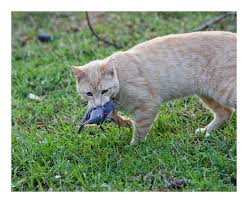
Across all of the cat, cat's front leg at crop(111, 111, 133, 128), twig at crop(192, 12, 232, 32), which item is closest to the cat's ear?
the cat

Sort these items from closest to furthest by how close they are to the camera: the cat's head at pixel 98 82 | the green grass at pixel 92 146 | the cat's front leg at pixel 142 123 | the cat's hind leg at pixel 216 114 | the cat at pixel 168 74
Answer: the green grass at pixel 92 146 < the cat's head at pixel 98 82 < the cat at pixel 168 74 < the cat's front leg at pixel 142 123 < the cat's hind leg at pixel 216 114

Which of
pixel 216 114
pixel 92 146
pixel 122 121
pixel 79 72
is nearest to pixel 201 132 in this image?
pixel 216 114

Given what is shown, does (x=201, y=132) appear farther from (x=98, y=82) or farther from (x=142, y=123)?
(x=98, y=82)

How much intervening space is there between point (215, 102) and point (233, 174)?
119cm

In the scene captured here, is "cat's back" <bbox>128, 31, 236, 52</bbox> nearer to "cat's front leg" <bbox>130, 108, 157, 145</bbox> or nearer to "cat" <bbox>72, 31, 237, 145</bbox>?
"cat" <bbox>72, 31, 237, 145</bbox>

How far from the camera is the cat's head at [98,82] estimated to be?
4266mm

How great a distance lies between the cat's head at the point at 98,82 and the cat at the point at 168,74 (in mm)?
10

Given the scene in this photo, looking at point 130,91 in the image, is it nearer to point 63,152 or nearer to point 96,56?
point 63,152

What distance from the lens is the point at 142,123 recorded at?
4551 mm

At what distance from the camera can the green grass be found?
3938mm

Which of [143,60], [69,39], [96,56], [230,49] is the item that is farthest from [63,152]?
[69,39]

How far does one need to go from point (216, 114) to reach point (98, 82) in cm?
145

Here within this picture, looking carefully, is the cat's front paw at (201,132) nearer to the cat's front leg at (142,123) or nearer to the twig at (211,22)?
the cat's front leg at (142,123)

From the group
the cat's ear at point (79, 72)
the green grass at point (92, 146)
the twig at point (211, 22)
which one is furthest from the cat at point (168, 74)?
the twig at point (211, 22)
